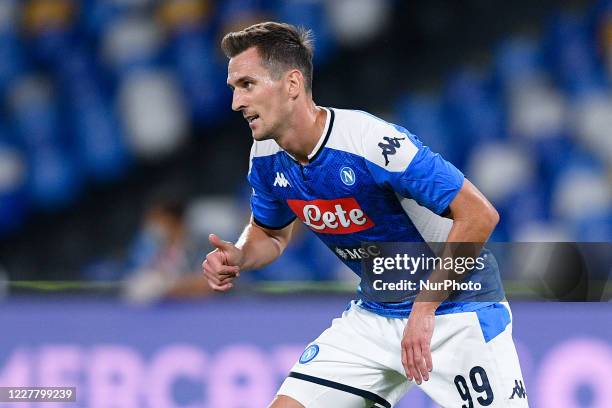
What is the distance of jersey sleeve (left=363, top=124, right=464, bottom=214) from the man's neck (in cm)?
19

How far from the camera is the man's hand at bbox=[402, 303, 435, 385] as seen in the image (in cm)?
314

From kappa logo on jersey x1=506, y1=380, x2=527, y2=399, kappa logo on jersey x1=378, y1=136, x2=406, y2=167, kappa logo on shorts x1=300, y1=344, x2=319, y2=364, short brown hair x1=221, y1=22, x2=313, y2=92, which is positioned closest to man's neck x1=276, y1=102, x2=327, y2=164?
short brown hair x1=221, y1=22, x2=313, y2=92

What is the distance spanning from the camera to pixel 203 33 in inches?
320

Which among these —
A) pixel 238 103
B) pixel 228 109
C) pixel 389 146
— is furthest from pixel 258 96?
pixel 228 109

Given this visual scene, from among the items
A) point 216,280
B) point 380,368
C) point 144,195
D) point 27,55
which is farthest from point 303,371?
point 27,55

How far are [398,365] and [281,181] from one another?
0.72 metres

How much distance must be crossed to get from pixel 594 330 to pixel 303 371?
1.74m

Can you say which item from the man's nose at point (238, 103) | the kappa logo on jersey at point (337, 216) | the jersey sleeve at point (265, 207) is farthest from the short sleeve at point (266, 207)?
the man's nose at point (238, 103)

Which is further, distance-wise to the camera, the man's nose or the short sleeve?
the short sleeve

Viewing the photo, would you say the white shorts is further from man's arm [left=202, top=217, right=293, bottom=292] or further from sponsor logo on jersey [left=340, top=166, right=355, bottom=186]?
sponsor logo on jersey [left=340, top=166, right=355, bottom=186]

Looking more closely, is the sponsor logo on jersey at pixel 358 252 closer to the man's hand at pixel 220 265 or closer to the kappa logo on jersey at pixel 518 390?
the man's hand at pixel 220 265

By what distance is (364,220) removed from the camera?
3.46 metres

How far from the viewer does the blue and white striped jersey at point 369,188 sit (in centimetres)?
327

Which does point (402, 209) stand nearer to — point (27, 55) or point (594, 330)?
point (594, 330)
